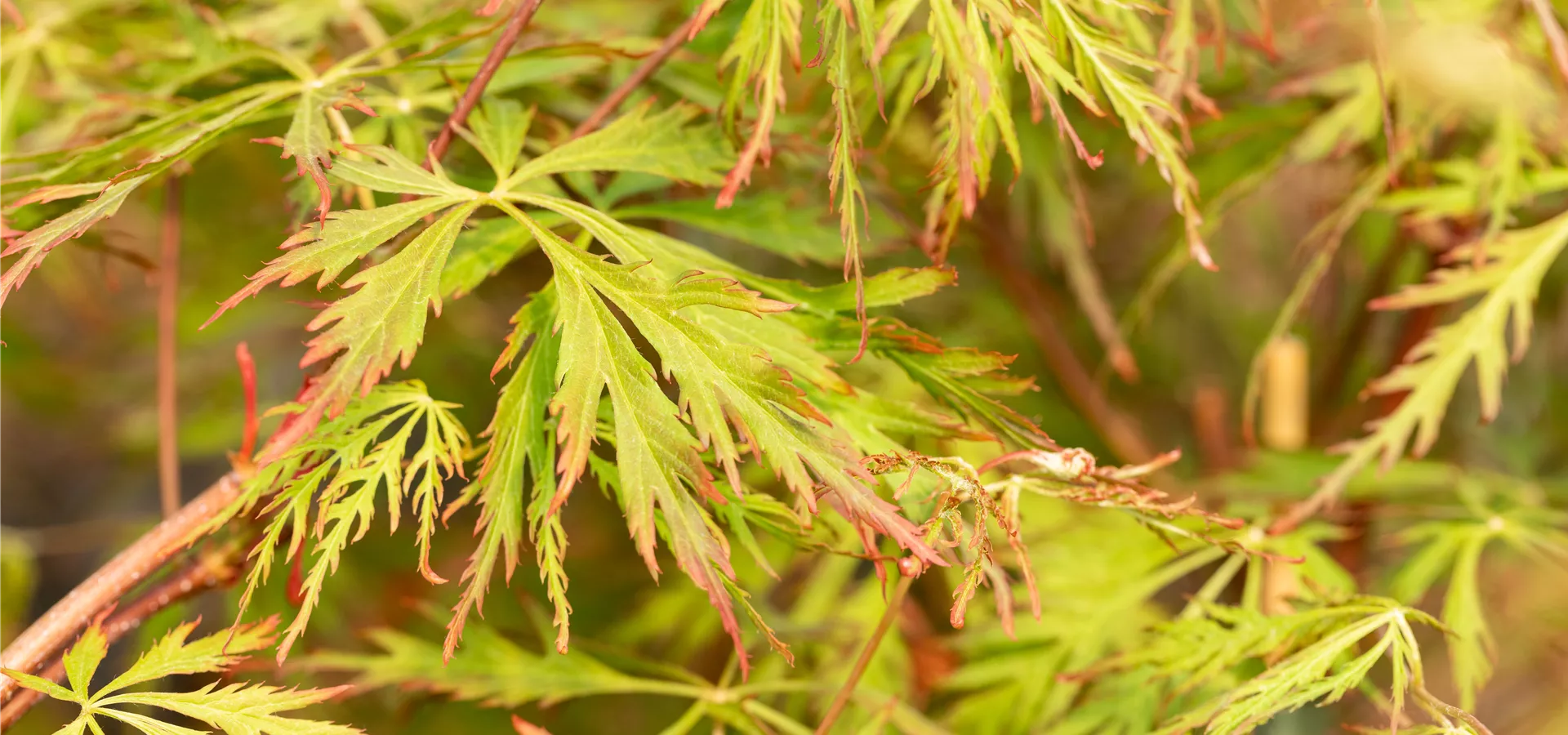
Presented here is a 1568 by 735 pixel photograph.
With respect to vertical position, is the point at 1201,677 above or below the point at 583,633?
above

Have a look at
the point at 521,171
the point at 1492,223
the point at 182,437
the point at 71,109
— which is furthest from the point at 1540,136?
the point at 182,437

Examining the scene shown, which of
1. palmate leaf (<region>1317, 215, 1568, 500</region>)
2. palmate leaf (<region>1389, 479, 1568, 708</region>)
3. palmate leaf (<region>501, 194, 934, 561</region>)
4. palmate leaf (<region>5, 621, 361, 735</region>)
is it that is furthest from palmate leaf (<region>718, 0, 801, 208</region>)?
palmate leaf (<region>1389, 479, 1568, 708</region>)

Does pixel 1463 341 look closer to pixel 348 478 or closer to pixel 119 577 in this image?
pixel 348 478

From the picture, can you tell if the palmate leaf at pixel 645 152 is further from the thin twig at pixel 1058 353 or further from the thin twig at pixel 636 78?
the thin twig at pixel 1058 353

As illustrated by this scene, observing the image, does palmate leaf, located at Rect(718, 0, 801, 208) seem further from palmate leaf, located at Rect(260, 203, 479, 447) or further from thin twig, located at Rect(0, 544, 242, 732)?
thin twig, located at Rect(0, 544, 242, 732)

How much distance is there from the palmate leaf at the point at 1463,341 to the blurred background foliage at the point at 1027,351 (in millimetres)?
34

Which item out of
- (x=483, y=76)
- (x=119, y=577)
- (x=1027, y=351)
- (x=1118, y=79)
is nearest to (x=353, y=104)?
(x=483, y=76)

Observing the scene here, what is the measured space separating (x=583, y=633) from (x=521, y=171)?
0.95 metres

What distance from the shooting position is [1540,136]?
0.79 metres

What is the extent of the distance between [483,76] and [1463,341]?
26.0 inches

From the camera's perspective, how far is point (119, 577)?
0.56m

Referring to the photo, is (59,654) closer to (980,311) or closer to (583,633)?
(583,633)

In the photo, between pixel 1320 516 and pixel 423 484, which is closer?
pixel 423 484

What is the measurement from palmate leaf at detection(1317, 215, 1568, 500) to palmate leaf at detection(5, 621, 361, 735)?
642mm
